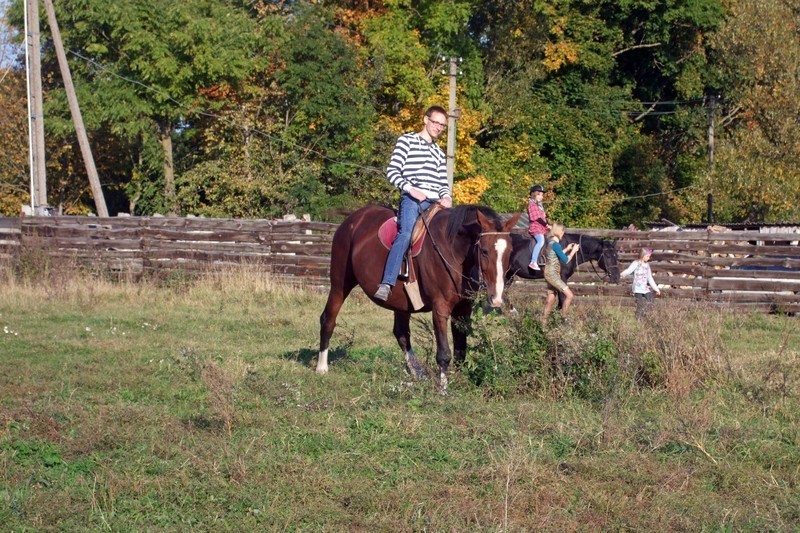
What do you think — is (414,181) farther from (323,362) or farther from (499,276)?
(323,362)

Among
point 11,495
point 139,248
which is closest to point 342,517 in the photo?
point 11,495

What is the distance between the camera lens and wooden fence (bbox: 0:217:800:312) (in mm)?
19078

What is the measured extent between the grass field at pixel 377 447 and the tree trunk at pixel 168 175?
25389 millimetres

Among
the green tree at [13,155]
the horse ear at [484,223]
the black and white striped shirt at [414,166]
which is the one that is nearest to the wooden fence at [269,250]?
the black and white striped shirt at [414,166]

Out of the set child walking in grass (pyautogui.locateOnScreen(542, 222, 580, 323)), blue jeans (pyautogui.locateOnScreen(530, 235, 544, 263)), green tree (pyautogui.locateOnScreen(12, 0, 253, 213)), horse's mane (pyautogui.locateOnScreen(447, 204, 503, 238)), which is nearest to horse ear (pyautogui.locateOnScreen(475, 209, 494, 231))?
horse's mane (pyautogui.locateOnScreen(447, 204, 503, 238))

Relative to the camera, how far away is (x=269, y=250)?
22.5m

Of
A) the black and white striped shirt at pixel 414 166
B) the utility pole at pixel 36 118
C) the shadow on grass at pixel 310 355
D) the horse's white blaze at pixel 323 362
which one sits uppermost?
the utility pole at pixel 36 118

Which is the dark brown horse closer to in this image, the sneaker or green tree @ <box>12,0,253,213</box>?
the sneaker

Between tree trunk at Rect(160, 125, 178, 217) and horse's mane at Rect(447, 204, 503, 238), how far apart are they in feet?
92.3

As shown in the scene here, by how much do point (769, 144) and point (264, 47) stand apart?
19643mm

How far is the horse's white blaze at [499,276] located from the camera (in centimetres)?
834

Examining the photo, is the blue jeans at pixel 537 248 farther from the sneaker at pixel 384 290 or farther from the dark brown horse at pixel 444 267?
the sneaker at pixel 384 290

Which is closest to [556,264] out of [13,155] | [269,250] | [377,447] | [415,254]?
[415,254]

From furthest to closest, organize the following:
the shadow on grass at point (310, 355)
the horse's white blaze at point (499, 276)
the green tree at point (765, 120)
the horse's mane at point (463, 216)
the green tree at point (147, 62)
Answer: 1. the green tree at point (147, 62)
2. the green tree at point (765, 120)
3. the shadow on grass at point (310, 355)
4. the horse's mane at point (463, 216)
5. the horse's white blaze at point (499, 276)
